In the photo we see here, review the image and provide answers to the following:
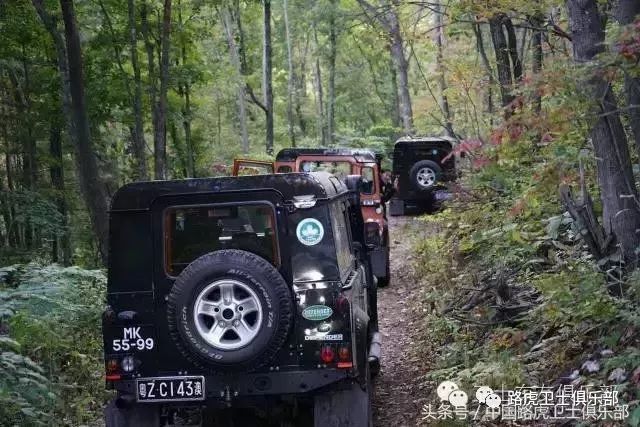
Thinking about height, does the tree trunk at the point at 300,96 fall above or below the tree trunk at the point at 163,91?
above

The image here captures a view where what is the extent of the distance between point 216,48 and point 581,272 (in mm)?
23813

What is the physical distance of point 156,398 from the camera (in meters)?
5.40

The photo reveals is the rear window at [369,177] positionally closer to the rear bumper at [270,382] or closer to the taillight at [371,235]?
the taillight at [371,235]

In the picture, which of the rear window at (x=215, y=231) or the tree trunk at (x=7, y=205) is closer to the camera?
the rear window at (x=215, y=231)

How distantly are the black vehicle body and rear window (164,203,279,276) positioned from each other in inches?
555

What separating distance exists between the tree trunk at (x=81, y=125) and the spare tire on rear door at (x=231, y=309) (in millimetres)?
7428

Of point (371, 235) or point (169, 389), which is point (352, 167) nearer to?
point (371, 235)

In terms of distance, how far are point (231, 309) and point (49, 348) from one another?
13.4 feet

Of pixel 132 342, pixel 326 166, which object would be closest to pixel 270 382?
pixel 132 342

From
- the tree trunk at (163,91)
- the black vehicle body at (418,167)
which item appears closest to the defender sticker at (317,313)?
the tree trunk at (163,91)

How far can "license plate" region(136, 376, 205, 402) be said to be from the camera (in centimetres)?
537

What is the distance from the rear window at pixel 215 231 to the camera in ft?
18.2

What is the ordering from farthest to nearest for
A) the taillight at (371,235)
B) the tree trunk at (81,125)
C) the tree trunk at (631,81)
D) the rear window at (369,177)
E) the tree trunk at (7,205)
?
the tree trunk at (7,205), the rear window at (369,177), the tree trunk at (81,125), the taillight at (371,235), the tree trunk at (631,81)

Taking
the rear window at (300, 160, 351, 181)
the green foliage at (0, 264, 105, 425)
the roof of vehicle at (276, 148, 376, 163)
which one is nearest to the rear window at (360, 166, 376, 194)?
the roof of vehicle at (276, 148, 376, 163)
